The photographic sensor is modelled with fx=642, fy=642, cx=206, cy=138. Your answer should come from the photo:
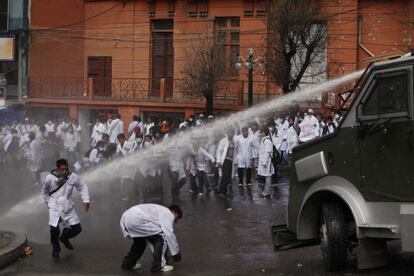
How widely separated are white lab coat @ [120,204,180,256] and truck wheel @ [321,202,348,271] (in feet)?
6.26

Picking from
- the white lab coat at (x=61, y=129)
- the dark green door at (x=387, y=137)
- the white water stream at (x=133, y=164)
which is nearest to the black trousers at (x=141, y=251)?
the dark green door at (x=387, y=137)

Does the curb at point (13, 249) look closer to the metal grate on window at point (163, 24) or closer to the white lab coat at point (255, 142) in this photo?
the white lab coat at point (255, 142)

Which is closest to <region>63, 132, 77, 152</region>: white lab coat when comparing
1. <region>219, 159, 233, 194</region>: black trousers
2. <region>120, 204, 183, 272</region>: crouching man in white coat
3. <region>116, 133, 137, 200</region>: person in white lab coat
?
<region>116, 133, 137, 200</region>: person in white lab coat

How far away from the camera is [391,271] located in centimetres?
800

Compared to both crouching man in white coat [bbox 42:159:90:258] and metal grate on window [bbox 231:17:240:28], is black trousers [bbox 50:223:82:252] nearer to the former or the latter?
crouching man in white coat [bbox 42:159:90:258]

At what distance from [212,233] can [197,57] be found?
1871cm

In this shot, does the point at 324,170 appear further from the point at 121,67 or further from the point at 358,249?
the point at 121,67

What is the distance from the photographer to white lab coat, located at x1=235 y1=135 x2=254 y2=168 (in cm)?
1730

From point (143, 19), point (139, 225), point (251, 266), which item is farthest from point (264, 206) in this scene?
point (143, 19)

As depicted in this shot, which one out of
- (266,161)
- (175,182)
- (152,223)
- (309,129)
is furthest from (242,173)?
(152,223)

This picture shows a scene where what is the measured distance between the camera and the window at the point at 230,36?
31.9 meters

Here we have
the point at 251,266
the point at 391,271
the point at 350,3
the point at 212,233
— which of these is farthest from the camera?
the point at 350,3

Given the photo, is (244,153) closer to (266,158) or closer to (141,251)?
(266,158)

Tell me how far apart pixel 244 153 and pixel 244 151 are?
56mm
